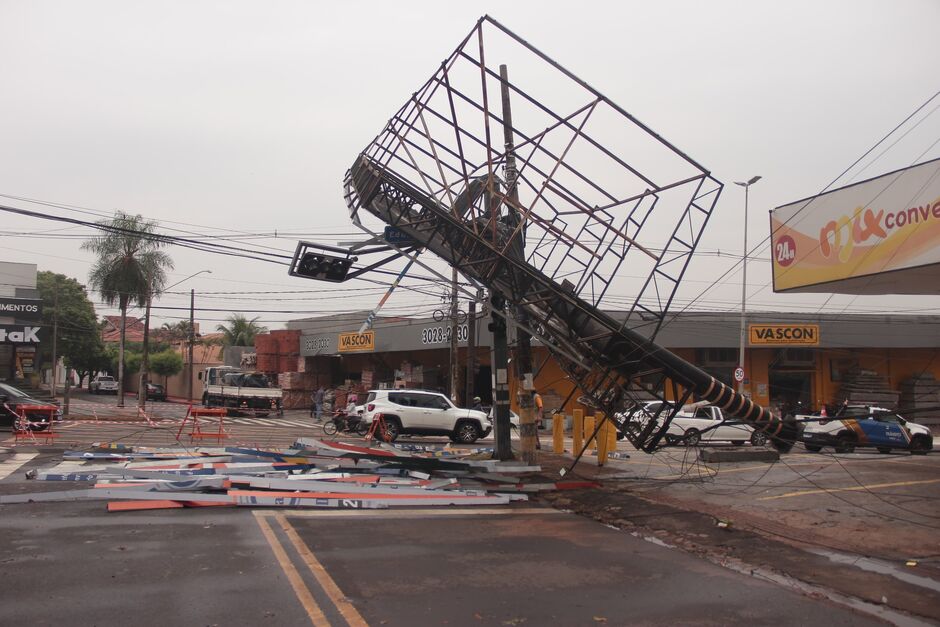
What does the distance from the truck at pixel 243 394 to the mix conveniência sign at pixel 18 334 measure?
37.7 feet

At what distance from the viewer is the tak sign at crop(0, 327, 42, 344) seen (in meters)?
42.6

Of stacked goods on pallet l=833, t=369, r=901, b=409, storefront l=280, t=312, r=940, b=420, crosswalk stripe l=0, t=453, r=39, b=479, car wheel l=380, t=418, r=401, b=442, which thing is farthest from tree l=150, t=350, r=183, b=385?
stacked goods on pallet l=833, t=369, r=901, b=409

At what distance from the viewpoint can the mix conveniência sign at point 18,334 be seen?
42.6 meters

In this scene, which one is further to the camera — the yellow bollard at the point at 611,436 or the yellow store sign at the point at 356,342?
the yellow store sign at the point at 356,342

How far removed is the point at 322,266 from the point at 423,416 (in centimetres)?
1106

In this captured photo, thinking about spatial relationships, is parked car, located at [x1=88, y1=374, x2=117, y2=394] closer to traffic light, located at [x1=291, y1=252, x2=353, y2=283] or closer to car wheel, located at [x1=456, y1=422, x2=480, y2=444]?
car wheel, located at [x1=456, y1=422, x2=480, y2=444]

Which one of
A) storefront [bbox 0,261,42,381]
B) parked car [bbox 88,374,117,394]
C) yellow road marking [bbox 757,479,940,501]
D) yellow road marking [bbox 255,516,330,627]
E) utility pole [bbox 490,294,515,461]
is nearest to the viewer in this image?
yellow road marking [bbox 255,516,330,627]

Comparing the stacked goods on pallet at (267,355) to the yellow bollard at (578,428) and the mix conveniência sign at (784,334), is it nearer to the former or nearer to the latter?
the mix conveniência sign at (784,334)

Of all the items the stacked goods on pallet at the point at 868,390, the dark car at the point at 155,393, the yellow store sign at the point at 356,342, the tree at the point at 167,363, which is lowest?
the dark car at the point at 155,393

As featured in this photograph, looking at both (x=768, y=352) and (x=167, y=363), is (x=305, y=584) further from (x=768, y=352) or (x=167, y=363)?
(x=167, y=363)

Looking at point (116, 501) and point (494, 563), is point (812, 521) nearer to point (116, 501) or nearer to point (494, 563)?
point (494, 563)

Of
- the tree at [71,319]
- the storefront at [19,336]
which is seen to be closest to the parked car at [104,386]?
the tree at [71,319]

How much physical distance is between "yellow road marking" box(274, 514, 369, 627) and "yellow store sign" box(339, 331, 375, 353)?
31.3 m

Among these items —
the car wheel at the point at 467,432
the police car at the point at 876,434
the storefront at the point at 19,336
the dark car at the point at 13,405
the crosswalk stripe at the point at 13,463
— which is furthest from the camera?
the storefront at the point at 19,336
